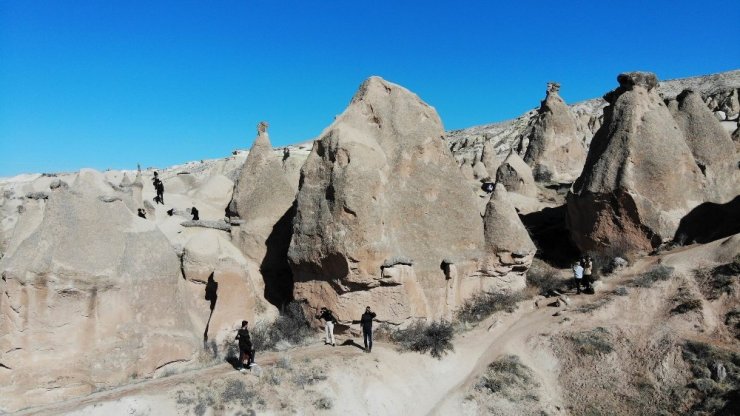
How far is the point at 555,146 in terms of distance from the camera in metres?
31.6

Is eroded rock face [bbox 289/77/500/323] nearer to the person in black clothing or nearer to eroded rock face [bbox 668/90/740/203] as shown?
the person in black clothing

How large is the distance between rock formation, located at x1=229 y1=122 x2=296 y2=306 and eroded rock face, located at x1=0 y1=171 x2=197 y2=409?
268 cm

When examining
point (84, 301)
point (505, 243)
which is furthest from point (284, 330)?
point (505, 243)

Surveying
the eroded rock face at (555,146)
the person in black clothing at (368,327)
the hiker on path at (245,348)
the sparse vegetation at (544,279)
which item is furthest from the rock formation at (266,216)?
the eroded rock face at (555,146)

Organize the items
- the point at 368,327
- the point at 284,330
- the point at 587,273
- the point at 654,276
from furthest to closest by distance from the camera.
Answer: the point at 587,273 → the point at 654,276 → the point at 284,330 → the point at 368,327

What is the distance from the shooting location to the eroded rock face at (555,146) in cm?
3120

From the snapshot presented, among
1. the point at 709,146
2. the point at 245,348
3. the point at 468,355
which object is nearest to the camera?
the point at 245,348

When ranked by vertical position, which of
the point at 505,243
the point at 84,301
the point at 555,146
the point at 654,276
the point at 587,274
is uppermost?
the point at 555,146

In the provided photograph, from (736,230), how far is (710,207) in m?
1.21

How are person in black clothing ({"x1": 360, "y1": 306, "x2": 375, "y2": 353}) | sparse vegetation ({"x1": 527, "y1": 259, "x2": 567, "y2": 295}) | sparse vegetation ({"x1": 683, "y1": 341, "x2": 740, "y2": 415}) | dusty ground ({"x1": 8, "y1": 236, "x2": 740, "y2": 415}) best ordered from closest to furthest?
dusty ground ({"x1": 8, "y1": 236, "x2": 740, "y2": 415})
sparse vegetation ({"x1": 683, "y1": 341, "x2": 740, "y2": 415})
person in black clothing ({"x1": 360, "y1": 306, "x2": 375, "y2": 353})
sparse vegetation ({"x1": 527, "y1": 259, "x2": 567, "y2": 295})

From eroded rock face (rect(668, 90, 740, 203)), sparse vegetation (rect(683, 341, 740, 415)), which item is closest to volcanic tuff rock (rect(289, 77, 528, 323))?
sparse vegetation (rect(683, 341, 740, 415))

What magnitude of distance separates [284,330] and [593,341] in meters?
6.30

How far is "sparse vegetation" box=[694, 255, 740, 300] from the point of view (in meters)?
10.9

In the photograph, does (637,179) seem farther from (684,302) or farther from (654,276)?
(684,302)
